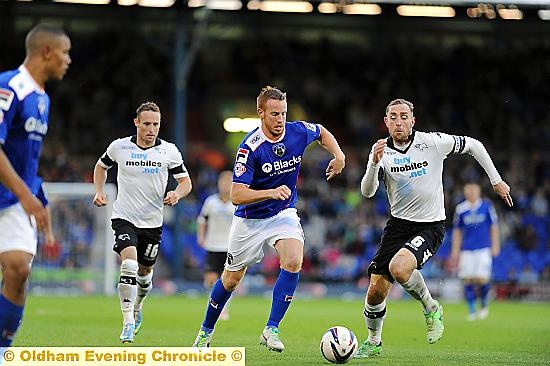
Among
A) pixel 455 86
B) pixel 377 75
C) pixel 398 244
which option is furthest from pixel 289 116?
pixel 398 244

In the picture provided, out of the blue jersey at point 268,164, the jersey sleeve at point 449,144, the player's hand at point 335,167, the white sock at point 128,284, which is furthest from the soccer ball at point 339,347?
the white sock at point 128,284

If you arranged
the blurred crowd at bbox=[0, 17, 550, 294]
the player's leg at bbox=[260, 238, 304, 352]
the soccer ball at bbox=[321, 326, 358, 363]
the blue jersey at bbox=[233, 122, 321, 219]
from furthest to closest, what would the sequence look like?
the blurred crowd at bbox=[0, 17, 550, 294], the blue jersey at bbox=[233, 122, 321, 219], the player's leg at bbox=[260, 238, 304, 352], the soccer ball at bbox=[321, 326, 358, 363]

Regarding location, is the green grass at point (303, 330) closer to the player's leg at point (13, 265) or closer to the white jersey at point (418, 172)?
the white jersey at point (418, 172)

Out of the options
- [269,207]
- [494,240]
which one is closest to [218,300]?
[269,207]

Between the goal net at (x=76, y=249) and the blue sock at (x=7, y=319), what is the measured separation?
57.7 feet

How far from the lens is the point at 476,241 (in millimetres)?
19422

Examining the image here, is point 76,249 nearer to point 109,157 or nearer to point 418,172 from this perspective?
point 109,157

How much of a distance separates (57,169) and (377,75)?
37.6 feet

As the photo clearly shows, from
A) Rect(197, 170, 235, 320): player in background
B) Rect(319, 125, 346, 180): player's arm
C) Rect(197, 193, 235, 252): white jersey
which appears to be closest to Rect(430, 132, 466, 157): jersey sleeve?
Rect(319, 125, 346, 180): player's arm

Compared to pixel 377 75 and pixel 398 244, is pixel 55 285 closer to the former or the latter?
pixel 377 75

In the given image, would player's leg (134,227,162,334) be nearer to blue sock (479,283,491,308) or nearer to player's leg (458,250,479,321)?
player's leg (458,250,479,321)

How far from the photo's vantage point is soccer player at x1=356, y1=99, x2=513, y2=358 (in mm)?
10336

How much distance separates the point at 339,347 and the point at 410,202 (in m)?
2.01

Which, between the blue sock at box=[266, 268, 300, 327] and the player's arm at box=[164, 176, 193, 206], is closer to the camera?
the blue sock at box=[266, 268, 300, 327]
